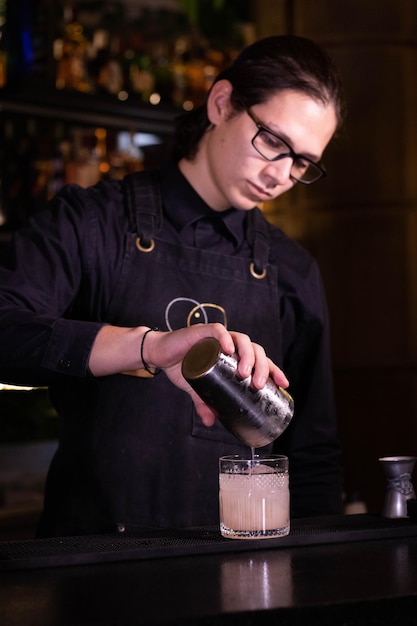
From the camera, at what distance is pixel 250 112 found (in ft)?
6.37

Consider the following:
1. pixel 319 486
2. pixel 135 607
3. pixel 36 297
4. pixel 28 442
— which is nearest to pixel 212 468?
pixel 319 486

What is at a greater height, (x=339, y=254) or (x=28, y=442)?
(x=339, y=254)

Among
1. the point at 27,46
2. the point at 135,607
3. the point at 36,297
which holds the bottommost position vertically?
the point at 135,607

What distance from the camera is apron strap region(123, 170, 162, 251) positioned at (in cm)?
202

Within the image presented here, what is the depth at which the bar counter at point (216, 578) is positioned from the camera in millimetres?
1059

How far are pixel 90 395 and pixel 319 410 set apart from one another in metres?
0.50

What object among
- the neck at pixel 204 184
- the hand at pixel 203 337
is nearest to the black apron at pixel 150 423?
the neck at pixel 204 184

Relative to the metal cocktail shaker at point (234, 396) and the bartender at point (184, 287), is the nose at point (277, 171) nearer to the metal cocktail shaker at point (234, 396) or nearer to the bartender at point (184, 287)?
the bartender at point (184, 287)

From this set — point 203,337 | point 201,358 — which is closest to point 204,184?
point 203,337

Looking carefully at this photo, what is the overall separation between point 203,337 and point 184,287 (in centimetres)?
56

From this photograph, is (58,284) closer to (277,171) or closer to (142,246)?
(142,246)

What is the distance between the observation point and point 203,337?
147cm

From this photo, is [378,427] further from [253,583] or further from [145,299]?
[253,583]

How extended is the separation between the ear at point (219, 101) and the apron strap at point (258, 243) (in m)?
0.25
